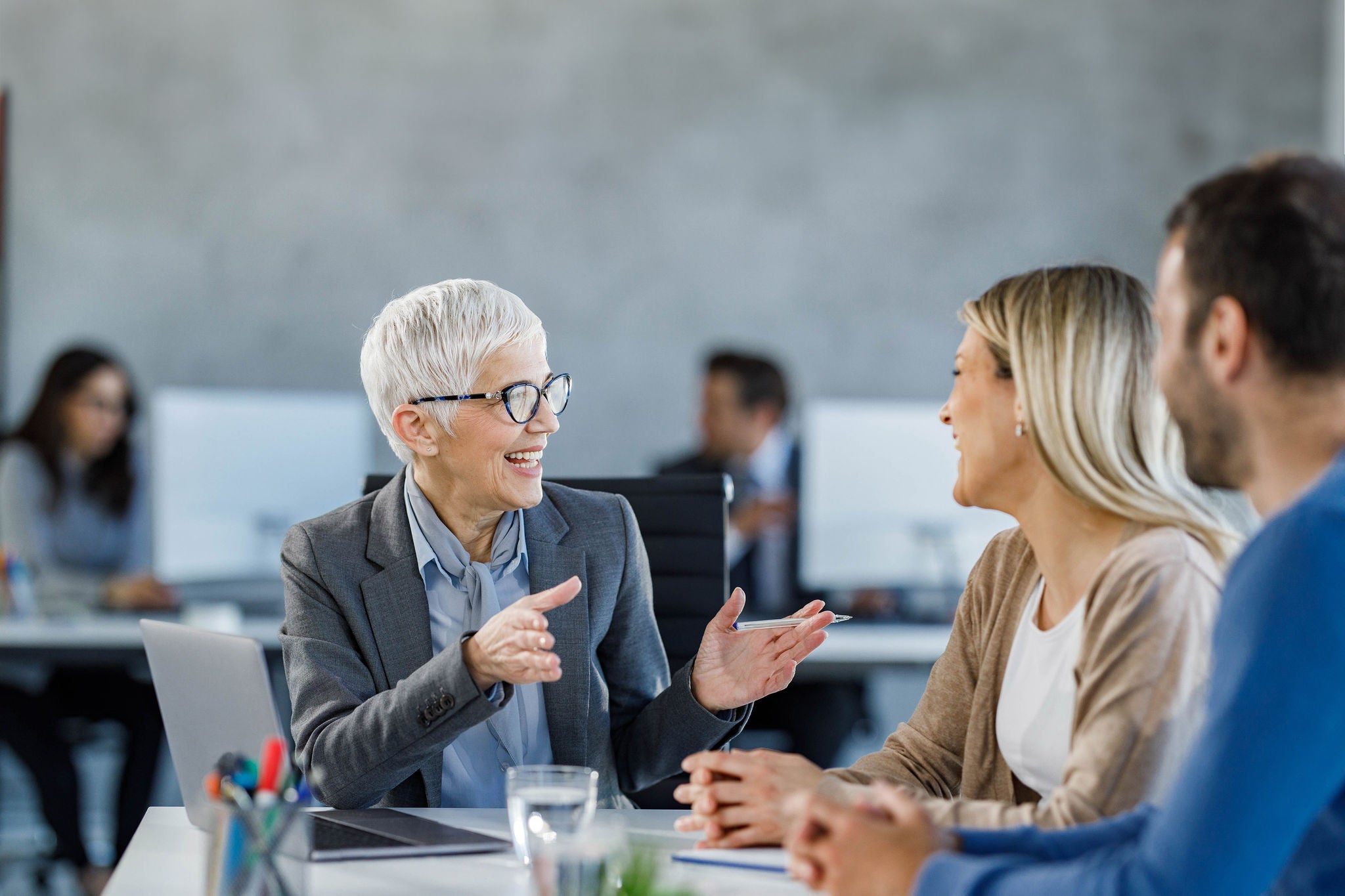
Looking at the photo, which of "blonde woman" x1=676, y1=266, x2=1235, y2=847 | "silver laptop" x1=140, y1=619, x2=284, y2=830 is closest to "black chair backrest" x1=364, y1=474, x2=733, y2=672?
"blonde woman" x1=676, y1=266, x2=1235, y2=847

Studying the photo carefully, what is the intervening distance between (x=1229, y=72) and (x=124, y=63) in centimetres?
418

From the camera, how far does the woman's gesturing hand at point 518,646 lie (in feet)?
4.64

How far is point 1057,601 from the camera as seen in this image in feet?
4.85

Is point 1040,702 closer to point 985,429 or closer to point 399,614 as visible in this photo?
point 985,429

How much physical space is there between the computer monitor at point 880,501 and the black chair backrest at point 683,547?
1.29 meters

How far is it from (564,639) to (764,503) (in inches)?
96.4

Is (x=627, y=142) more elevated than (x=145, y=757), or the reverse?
(x=627, y=142)

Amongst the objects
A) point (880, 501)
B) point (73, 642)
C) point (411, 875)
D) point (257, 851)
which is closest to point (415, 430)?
point (411, 875)

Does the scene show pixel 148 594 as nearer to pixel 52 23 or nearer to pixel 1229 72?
pixel 52 23

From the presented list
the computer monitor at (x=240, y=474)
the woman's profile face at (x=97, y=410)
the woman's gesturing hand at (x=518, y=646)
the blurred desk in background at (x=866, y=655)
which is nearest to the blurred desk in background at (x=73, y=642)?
the computer monitor at (x=240, y=474)

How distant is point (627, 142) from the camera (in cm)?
497

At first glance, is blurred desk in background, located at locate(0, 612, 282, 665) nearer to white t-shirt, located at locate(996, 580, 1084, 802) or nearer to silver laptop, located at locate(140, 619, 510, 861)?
silver laptop, located at locate(140, 619, 510, 861)

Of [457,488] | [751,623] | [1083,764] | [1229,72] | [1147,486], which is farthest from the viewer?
[1229,72]

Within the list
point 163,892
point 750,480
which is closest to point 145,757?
point 750,480
